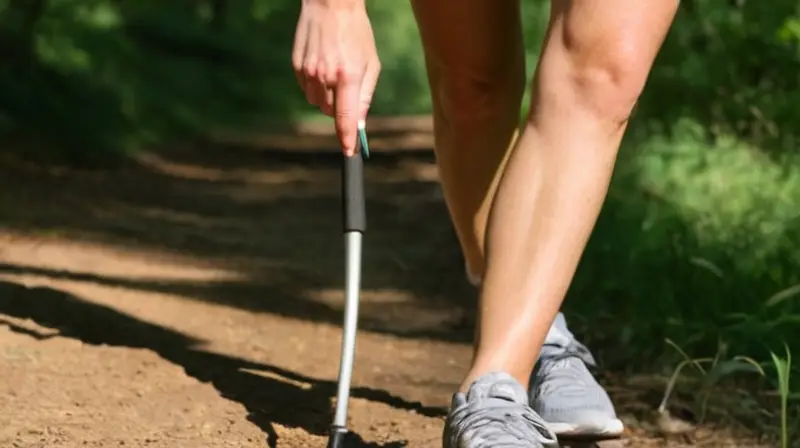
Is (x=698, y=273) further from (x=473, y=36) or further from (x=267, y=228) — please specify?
(x=267, y=228)

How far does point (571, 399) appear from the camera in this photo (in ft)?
7.16

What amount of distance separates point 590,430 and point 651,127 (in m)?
4.28

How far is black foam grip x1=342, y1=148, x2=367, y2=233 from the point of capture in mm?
2174

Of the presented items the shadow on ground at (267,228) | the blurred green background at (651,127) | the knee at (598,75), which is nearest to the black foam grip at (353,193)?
the knee at (598,75)

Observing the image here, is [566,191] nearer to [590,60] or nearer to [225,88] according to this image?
[590,60]

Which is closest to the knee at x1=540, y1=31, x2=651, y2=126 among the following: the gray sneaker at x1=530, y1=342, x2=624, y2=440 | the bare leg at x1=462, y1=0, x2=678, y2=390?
the bare leg at x1=462, y1=0, x2=678, y2=390

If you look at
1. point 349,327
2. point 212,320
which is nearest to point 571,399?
point 349,327

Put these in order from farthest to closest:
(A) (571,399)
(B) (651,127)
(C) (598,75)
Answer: (B) (651,127), (A) (571,399), (C) (598,75)

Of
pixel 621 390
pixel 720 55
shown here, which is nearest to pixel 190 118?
pixel 720 55

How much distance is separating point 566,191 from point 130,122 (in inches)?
271

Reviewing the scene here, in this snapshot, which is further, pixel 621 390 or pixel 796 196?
pixel 796 196

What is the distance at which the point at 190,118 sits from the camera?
33.8 ft

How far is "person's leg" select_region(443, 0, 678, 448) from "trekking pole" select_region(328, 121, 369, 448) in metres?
0.24

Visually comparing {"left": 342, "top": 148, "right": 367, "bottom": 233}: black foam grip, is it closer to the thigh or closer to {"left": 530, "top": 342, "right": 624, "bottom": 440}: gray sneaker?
the thigh
